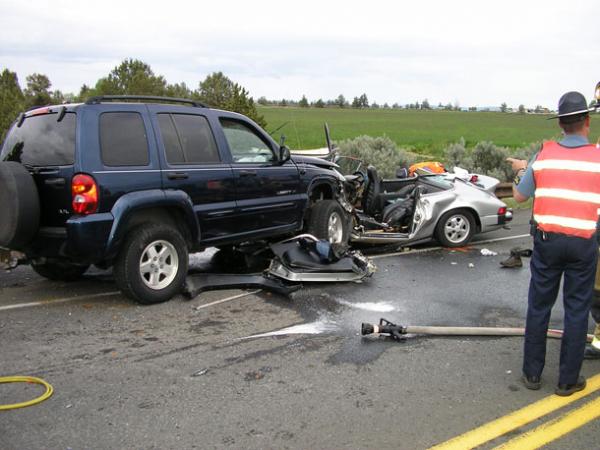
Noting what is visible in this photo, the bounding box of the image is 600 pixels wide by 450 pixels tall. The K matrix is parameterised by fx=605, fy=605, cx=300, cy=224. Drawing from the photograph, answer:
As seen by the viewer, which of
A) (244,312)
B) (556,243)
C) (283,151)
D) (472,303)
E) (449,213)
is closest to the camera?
(556,243)

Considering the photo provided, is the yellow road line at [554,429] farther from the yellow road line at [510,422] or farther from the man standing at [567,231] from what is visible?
the man standing at [567,231]

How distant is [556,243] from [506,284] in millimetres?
3335

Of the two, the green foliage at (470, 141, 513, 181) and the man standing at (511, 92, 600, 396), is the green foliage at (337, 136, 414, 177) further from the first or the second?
the man standing at (511, 92, 600, 396)

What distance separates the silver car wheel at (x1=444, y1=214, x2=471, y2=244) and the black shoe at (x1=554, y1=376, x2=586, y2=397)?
5161mm

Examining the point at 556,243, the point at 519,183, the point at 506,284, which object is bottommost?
the point at 506,284

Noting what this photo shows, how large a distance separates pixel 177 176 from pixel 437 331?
116 inches

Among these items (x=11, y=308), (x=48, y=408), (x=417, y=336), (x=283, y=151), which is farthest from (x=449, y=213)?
Result: (x=48, y=408)

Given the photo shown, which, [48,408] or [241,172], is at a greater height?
[241,172]

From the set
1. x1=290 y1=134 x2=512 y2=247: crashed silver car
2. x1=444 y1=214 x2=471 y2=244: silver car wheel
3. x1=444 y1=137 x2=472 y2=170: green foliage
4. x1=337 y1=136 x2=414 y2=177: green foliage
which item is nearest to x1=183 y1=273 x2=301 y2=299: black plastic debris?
x1=290 y1=134 x2=512 y2=247: crashed silver car

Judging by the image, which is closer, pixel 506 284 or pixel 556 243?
pixel 556 243

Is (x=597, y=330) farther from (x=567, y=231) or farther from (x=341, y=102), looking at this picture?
(x=341, y=102)

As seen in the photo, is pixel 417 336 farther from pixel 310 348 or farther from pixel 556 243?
pixel 556 243

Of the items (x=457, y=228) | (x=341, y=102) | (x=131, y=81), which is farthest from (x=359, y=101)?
(x=457, y=228)

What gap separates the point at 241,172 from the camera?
6.87 m
